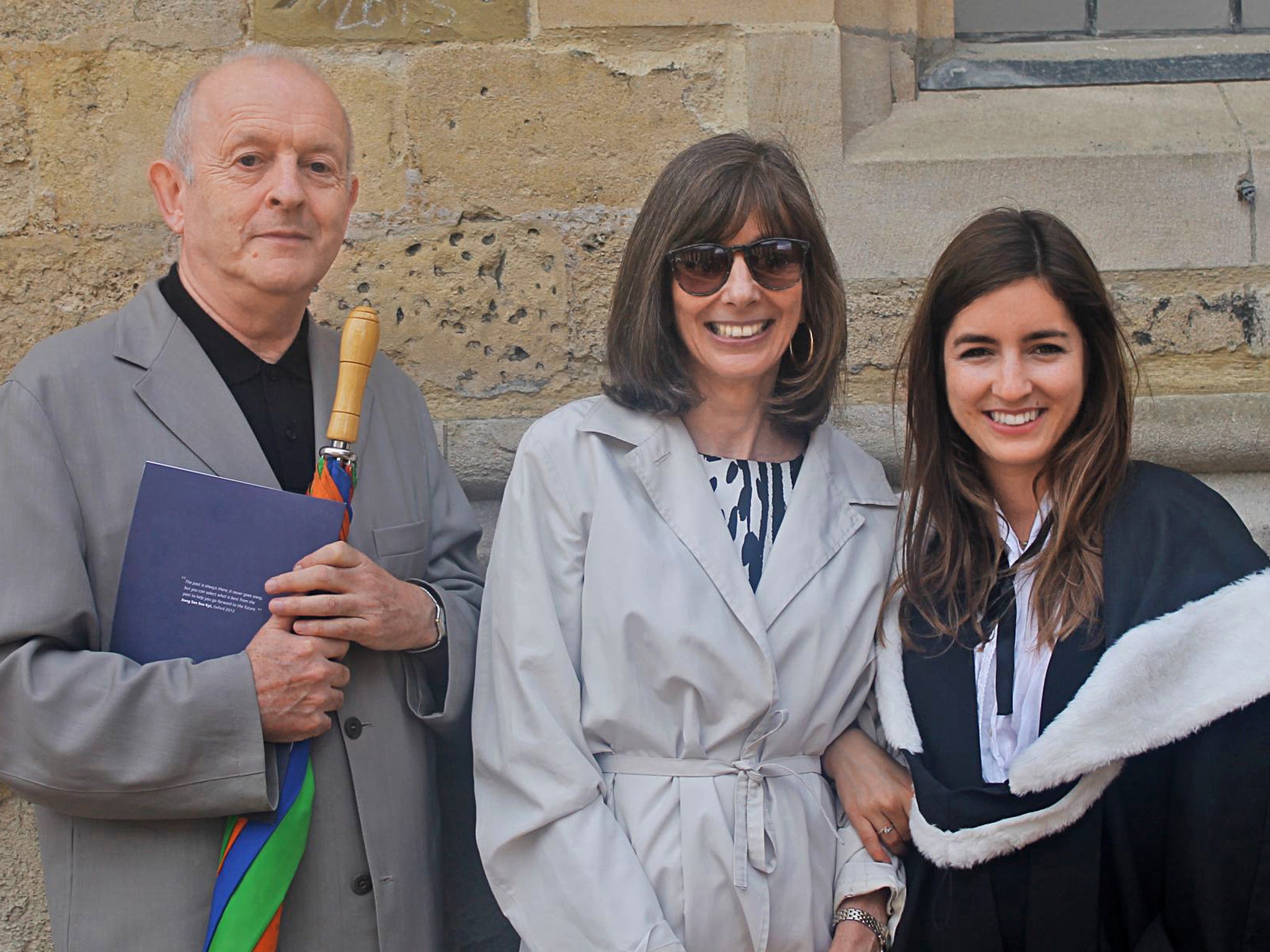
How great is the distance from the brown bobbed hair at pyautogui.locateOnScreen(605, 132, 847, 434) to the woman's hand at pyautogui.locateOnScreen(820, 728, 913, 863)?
1.85 ft

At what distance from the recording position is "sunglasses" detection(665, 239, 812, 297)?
2.12 meters

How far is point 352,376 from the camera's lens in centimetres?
202

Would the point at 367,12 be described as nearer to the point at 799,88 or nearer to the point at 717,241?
the point at 799,88

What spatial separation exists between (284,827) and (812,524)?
93 centimetres

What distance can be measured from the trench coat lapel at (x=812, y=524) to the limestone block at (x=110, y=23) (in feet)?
5.49

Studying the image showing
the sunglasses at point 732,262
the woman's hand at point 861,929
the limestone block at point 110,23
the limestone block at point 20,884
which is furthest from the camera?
the limestone block at point 110,23

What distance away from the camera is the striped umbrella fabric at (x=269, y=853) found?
6.30 ft

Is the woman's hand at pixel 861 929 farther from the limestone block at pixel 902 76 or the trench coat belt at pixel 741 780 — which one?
the limestone block at pixel 902 76

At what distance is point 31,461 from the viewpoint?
1.92 meters

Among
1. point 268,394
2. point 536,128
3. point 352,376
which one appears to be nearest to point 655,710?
point 352,376

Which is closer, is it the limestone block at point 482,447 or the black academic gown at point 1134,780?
the black academic gown at point 1134,780

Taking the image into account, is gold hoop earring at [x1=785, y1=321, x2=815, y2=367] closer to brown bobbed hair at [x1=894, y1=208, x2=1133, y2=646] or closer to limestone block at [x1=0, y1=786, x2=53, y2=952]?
brown bobbed hair at [x1=894, y1=208, x2=1133, y2=646]

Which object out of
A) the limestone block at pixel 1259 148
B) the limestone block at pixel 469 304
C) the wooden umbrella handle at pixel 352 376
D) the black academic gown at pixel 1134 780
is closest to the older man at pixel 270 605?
the wooden umbrella handle at pixel 352 376

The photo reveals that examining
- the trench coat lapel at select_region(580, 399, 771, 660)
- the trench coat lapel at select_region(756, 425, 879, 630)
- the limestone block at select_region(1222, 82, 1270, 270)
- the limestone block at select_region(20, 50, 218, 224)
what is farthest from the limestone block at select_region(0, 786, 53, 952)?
the limestone block at select_region(1222, 82, 1270, 270)
